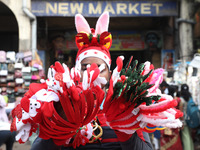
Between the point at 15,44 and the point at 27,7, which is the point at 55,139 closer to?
the point at 27,7

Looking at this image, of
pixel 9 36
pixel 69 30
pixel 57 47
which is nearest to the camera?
pixel 57 47

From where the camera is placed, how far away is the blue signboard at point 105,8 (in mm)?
9016

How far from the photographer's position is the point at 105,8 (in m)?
9.01

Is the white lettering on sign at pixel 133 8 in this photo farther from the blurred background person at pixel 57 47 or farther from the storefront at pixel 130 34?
the blurred background person at pixel 57 47

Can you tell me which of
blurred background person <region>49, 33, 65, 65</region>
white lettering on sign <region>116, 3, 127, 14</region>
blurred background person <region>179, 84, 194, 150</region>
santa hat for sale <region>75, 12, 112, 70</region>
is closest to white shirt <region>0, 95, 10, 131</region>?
santa hat for sale <region>75, 12, 112, 70</region>

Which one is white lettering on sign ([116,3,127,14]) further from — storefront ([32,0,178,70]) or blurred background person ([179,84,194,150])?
blurred background person ([179,84,194,150])

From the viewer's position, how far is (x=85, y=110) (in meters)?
1.21

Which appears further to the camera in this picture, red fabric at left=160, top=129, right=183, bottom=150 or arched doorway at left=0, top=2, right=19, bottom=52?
arched doorway at left=0, top=2, right=19, bottom=52

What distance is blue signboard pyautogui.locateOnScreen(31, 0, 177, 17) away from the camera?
29.6 ft

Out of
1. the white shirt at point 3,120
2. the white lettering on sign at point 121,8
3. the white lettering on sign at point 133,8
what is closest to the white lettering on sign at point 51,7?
the white lettering on sign at point 121,8

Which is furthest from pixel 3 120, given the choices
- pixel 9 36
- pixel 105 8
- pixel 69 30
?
pixel 9 36

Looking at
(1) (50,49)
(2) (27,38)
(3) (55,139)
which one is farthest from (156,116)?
(1) (50,49)

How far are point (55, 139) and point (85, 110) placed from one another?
236 mm

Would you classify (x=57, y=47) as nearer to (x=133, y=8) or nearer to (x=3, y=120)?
(x=133, y=8)
